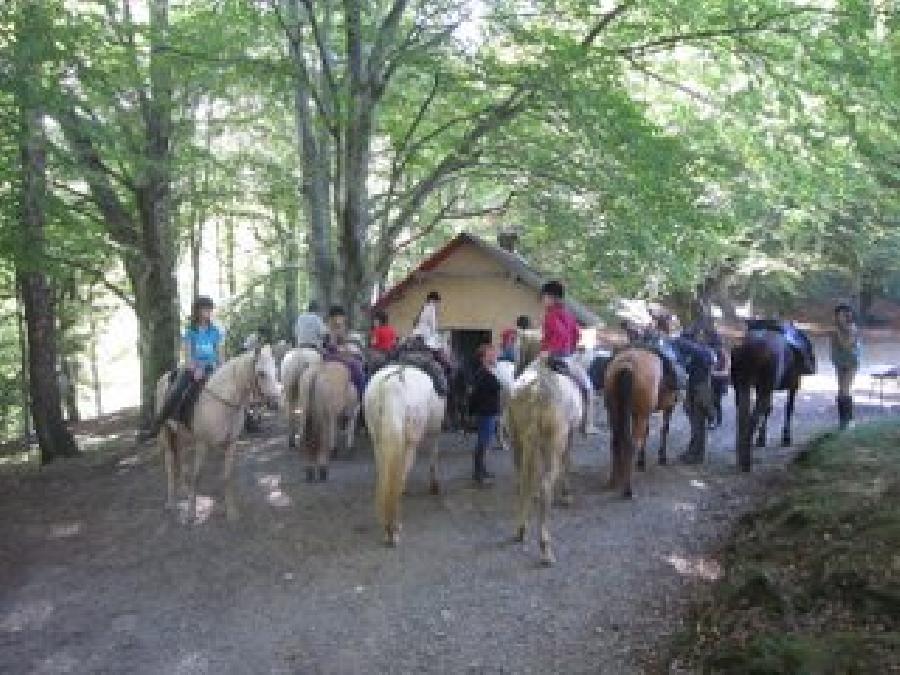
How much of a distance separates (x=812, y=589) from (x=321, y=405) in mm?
6437

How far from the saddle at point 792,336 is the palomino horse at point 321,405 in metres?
6.01

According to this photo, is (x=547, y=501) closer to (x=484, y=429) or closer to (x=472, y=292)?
(x=484, y=429)

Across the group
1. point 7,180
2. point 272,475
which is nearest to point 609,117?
point 272,475

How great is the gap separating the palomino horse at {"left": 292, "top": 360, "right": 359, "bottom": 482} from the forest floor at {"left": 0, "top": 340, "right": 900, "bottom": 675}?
1.28 ft

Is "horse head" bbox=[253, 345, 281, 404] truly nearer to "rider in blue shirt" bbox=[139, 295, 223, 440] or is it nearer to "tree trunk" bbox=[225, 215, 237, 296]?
"rider in blue shirt" bbox=[139, 295, 223, 440]

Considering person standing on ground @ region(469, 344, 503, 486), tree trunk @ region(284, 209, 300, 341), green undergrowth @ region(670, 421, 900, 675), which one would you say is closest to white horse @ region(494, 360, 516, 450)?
person standing on ground @ region(469, 344, 503, 486)

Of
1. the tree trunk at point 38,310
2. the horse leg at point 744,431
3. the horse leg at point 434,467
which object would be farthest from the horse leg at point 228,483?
the horse leg at point 744,431

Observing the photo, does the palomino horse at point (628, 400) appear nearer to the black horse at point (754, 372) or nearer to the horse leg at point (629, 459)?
the horse leg at point (629, 459)

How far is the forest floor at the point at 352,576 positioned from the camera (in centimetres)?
666

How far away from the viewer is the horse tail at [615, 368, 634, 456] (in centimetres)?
1066

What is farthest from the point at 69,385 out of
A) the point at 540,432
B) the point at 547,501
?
the point at 547,501

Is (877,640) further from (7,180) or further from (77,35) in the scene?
(7,180)

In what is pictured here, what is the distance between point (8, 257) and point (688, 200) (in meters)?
10.5

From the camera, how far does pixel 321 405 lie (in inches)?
432
